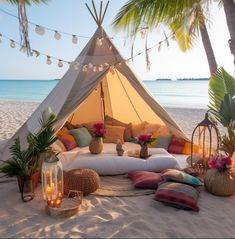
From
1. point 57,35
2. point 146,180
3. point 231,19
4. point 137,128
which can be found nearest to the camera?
point 146,180

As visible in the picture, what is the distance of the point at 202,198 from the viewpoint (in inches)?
137

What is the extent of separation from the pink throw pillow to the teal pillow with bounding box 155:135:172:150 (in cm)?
130

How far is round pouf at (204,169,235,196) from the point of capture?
3525 mm

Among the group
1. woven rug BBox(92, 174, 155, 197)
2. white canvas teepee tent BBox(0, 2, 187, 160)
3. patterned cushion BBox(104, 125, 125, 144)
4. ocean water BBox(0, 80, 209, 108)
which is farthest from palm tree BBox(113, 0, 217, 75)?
ocean water BBox(0, 80, 209, 108)

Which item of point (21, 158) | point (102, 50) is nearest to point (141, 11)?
point (102, 50)

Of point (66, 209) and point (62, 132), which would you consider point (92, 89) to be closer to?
point (62, 132)

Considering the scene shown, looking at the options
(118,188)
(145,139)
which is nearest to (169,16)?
(145,139)

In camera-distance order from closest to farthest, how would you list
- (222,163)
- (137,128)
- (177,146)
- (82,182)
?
(82,182) < (222,163) < (177,146) < (137,128)

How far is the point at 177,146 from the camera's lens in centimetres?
512

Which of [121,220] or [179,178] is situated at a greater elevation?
[179,178]

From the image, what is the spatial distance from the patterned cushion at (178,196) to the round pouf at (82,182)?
2.50 feet

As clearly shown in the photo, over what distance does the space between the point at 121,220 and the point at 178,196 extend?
70cm

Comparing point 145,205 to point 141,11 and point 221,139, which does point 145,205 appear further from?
point 141,11

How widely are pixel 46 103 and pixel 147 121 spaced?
7.46 ft
